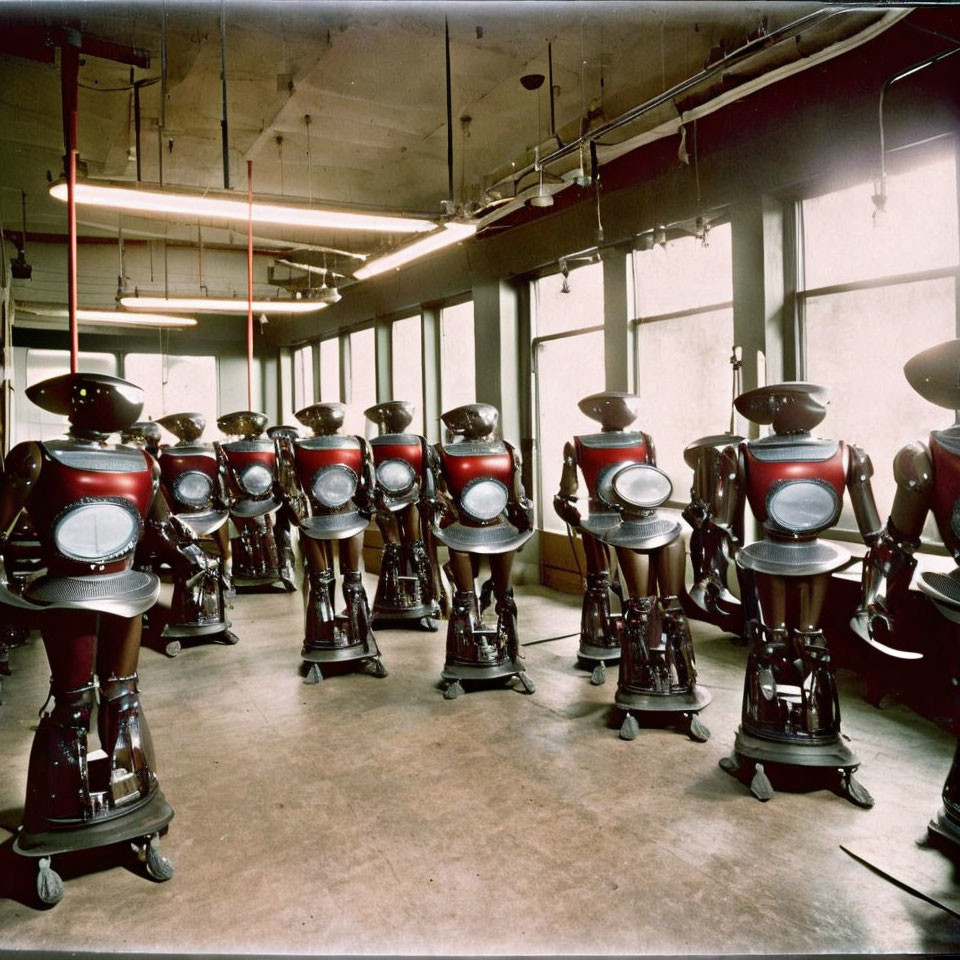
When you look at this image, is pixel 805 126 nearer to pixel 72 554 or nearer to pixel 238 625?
pixel 72 554

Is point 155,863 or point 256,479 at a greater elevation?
point 256,479

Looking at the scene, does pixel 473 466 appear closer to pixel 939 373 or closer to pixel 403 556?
pixel 403 556

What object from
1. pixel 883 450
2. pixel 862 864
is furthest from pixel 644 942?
pixel 883 450

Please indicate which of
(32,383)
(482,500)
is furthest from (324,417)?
(32,383)

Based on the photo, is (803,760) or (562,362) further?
(562,362)

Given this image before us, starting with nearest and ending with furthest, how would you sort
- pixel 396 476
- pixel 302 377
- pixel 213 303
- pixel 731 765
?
pixel 731 765
pixel 396 476
pixel 213 303
pixel 302 377

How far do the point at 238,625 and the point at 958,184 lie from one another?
21.3 feet

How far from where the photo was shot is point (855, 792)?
3.18 m

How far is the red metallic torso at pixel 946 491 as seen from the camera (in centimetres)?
256

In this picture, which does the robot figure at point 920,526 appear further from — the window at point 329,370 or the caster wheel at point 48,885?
the window at point 329,370

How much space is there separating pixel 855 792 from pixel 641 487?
171 centimetres

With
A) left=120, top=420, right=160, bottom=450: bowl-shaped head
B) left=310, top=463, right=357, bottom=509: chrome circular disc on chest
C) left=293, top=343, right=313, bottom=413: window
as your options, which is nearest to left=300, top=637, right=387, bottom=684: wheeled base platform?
left=310, top=463, right=357, bottom=509: chrome circular disc on chest

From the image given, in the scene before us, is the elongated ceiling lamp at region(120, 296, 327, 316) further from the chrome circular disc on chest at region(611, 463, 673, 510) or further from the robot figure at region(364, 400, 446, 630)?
the chrome circular disc on chest at region(611, 463, 673, 510)

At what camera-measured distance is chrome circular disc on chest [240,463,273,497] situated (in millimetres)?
7328
